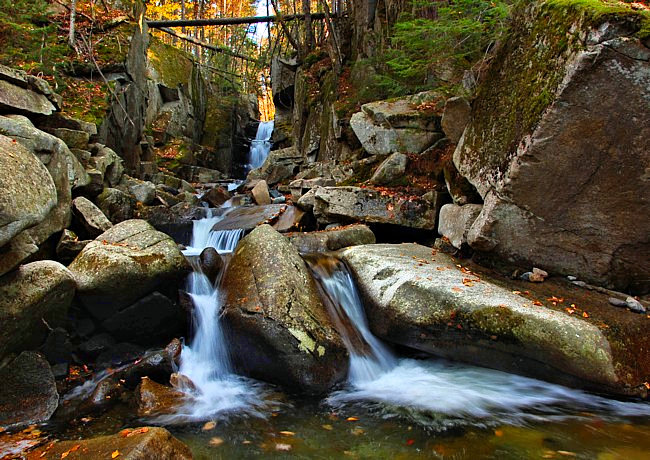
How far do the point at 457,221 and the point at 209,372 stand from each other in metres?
4.59

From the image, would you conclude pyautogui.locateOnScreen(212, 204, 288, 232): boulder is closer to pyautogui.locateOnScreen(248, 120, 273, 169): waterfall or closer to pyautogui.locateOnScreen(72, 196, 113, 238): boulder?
pyautogui.locateOnScreen(72, 196, 113, 238): boulder

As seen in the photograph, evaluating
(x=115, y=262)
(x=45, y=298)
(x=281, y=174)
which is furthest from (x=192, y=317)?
(x=281, y=174)

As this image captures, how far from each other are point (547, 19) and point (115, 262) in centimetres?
655

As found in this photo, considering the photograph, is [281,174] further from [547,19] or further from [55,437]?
[55,437]

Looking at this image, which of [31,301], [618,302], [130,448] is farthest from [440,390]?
[31,301]

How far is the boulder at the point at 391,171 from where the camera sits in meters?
8.97

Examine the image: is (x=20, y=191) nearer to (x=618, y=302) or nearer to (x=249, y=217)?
(x=249, y=217)

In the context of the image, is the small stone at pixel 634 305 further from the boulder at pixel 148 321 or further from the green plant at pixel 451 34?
the boulder at pixel 148 321

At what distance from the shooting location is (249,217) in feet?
33.1

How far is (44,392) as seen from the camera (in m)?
4.34

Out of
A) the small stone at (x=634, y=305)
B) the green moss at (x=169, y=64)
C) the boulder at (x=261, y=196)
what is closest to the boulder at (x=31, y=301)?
the small stone at (x=634, y=305)

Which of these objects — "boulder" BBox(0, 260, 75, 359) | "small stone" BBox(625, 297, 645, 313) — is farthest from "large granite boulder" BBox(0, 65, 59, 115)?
"small stone" BBox(625, 297, 645, 313)

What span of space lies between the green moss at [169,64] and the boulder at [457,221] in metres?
17.9

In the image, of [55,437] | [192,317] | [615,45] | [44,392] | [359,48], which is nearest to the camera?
[55,437]
